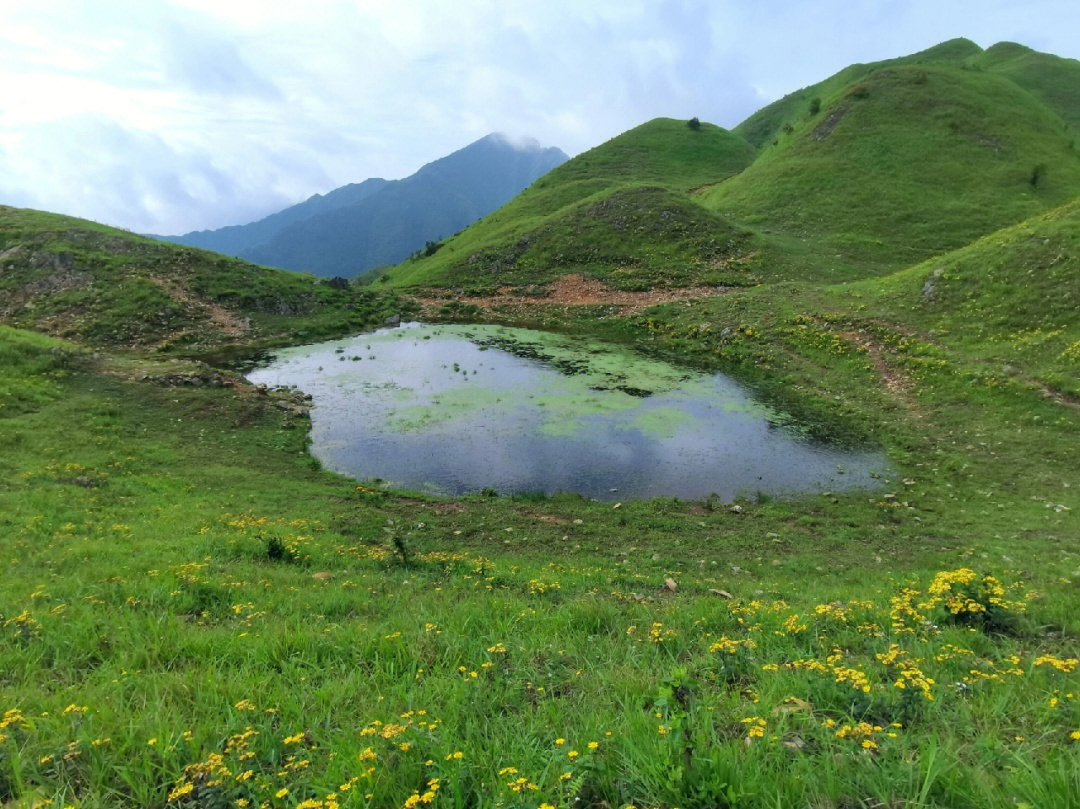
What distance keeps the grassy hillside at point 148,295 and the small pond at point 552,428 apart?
7299 millimetres

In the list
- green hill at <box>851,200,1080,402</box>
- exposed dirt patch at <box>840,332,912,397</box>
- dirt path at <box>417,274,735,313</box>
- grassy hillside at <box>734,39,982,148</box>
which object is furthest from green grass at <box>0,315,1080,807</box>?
grassy hillside at <box>734,39,982,148</box>

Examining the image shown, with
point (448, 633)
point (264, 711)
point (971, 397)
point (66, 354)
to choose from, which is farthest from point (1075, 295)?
point (66, 354)

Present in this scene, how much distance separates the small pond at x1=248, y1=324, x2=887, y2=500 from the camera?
20.3 metres

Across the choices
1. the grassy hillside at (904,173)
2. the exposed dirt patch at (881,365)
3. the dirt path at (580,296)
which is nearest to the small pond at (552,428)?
the exposed dirt patch at (881,365)

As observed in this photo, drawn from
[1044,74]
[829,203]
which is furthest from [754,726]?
[1044,74]

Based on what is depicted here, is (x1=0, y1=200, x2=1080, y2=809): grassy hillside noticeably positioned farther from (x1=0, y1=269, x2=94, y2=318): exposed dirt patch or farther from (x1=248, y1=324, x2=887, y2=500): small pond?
(x1=0, y1=269, x2=94, y2=318): exposed dirt patch

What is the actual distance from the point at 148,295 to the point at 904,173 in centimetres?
7641

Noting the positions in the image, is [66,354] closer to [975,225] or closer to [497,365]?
[497,365]

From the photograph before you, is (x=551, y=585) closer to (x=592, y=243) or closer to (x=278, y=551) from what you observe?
(x=278, y=551)

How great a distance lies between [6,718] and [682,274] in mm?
51442

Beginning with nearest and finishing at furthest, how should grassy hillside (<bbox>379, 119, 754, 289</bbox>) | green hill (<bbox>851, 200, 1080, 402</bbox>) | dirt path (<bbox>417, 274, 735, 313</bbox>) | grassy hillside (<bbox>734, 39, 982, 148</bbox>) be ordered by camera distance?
green hill (<bbox>851, 200, 1080, 402</bbox>), dirt path (<bbox>417, 274, 735, 313</bbox>), grassy hillside (<bbox>379, 119, 754, 289</bbox>), grassy hillside (<bbox>734, 39, 982, 148</bbox>)

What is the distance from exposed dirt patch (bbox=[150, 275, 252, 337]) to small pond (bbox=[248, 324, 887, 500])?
6186 mm

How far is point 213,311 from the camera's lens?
41.6 m

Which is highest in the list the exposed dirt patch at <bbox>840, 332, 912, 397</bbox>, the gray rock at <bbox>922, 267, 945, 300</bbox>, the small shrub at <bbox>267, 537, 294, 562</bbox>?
the gray rock at <bbox>922, 267, 945, 300</bbox>
